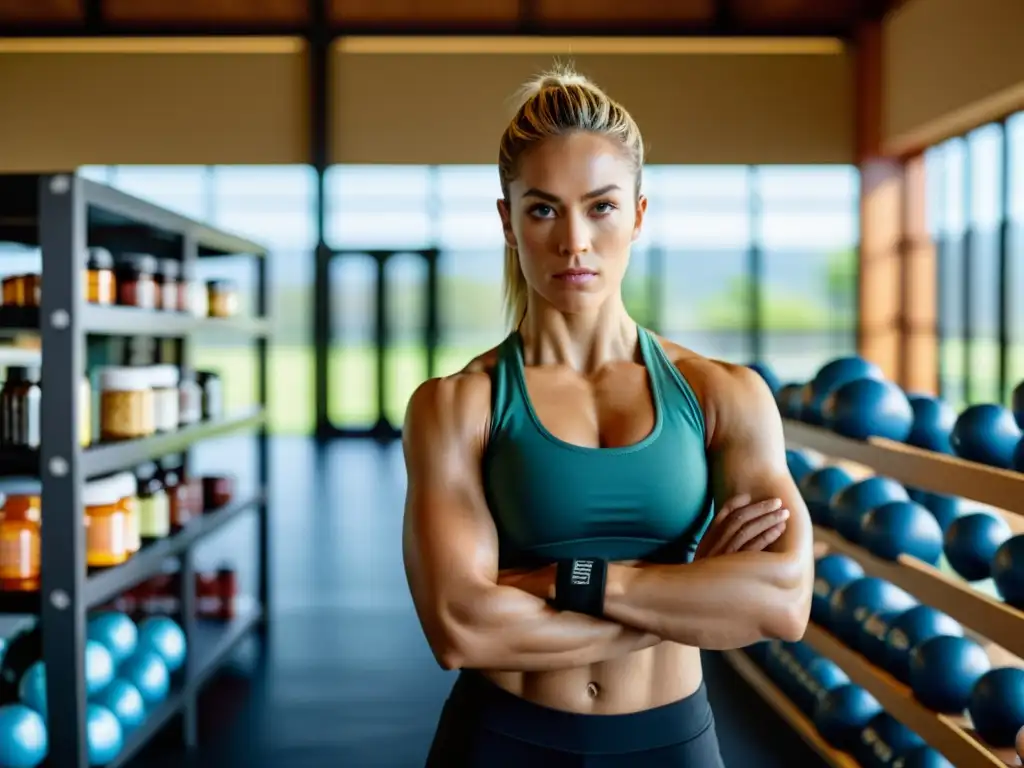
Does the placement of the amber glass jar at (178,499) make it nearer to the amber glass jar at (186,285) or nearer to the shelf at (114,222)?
the amber glass jar at (186,285)

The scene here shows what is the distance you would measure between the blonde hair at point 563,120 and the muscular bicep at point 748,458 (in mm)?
304

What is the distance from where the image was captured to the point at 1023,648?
214 cm

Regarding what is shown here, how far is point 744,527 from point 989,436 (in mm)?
1604

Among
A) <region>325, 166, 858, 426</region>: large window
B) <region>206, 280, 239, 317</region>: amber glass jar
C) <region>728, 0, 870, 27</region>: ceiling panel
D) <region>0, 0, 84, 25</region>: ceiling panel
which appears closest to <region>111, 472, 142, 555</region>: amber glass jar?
<region>206, 280, 239, 317</region>: amber glass jar

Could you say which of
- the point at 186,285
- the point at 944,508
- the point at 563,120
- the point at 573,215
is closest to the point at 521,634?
the point at 573,215

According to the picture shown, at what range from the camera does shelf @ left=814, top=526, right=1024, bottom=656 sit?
7.23ft

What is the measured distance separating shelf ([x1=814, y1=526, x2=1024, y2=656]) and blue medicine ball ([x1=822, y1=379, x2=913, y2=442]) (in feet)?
1.20

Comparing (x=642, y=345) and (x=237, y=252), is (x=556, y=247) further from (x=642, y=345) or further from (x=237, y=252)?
(x=237, y=252)

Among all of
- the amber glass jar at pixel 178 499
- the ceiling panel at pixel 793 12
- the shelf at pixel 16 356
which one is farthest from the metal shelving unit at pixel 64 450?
the ceiling panel at pixel 793 12

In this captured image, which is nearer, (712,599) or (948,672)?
(712,599)

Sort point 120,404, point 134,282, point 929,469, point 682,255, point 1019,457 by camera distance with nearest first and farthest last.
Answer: point 1019,457, point 929,469, point 120,404, point 134,282, point 682,255

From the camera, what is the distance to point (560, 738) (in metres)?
1.23

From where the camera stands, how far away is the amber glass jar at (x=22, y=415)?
7.94ft

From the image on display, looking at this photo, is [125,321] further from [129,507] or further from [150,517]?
[150,517]
